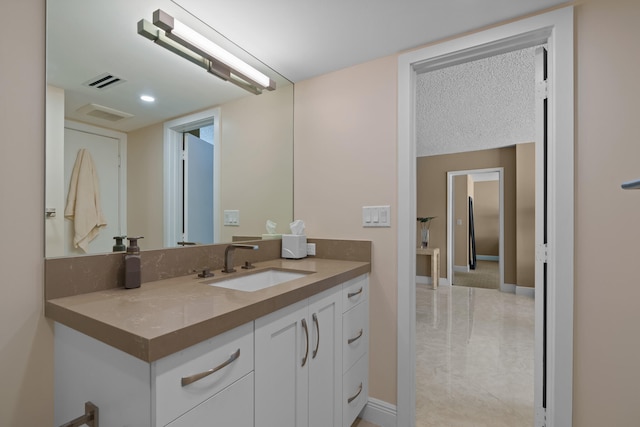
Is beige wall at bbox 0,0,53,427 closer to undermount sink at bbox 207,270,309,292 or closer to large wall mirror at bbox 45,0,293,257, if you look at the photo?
large wall mirror at bbox 45,0,293,257

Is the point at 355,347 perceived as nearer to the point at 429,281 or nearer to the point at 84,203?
the point at 84,203

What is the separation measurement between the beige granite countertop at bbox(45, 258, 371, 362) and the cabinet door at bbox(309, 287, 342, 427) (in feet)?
0.37

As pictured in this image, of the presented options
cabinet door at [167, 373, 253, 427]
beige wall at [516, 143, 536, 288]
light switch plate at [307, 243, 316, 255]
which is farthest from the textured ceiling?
cabinet door at [167, 373, 253, 427]

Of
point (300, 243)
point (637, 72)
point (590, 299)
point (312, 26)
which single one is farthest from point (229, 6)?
point (590, 299)

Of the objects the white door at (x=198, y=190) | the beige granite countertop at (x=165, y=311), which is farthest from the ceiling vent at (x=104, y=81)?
the beige granite countertop at (x=165, y=311)

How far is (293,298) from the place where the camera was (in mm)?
1090

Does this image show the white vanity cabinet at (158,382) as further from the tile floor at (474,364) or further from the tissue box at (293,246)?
the tile floor at (474,364)

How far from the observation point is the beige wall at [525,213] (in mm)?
4457

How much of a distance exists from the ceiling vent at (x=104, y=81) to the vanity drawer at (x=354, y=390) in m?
1.69

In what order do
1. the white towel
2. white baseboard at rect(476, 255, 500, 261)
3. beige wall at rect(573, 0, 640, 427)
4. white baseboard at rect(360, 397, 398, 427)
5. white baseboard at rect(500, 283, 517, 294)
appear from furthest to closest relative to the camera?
white baseboard at rect(476, 255, 500, 261) < white baseboard at rect(500, 283, 517, 294) < white baseboard at rect(360, 397, 398, 427) < beige wall at rect(573, 0, 640, 427) < the white towel

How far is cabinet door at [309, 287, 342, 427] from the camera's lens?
4.04 feet

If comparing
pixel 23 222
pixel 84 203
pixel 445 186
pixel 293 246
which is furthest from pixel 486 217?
pixel 23 222

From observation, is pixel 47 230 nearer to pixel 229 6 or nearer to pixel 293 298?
pixel 293 298

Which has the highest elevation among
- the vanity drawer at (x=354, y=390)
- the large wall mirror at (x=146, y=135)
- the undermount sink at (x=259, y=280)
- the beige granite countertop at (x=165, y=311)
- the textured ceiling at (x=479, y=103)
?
the textured ceiling at (x=479, y=103)
